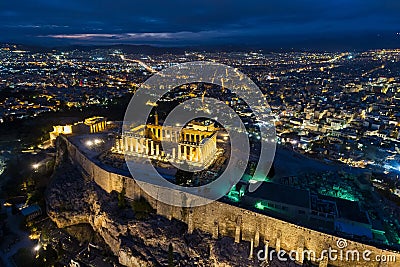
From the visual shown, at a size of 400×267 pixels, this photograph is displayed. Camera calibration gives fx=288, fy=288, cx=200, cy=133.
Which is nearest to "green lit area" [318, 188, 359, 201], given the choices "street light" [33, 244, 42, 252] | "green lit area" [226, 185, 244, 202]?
"green lit area" [226, 185, 244, 202]

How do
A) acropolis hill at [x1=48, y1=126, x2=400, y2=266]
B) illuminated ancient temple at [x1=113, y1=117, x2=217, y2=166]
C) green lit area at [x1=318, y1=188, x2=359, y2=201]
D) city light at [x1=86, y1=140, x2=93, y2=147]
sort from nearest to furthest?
acropolis hill at [x1=48, y1=126, x2=400, y2=266] → green lit area at [x1=318, y1=188, x2=359, y2=201] → illuminated ancient temple at [x1=113, y1=117, x2=217, y2=166] → city light at [x1=86, y1=140, x2=93, y2=147]

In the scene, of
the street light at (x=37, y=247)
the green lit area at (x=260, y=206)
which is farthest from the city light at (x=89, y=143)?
the green lit area at (x=260, y=206)

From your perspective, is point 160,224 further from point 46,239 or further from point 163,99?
point 163,99

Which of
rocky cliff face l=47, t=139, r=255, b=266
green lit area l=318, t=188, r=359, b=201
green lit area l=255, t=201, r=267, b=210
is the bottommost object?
rocky cliff face l=47, t=139, r=255, b=266

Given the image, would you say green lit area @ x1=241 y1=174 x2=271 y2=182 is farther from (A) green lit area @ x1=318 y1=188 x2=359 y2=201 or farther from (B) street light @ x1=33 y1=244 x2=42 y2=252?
(B) street light @ x1=33 y1=244 x2=42 y2=252

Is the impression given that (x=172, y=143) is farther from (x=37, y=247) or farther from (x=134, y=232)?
(x=37, y=247)

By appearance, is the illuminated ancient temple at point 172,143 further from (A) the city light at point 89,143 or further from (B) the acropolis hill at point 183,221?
(B) the acropolis hill at point 183,221

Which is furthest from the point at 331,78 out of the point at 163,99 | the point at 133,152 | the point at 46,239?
the point at 46,239

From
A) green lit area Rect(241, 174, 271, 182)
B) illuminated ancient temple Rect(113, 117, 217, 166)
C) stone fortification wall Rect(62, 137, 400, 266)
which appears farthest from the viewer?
illuminated ancient temple Rect(113, 117, 217, 166)
